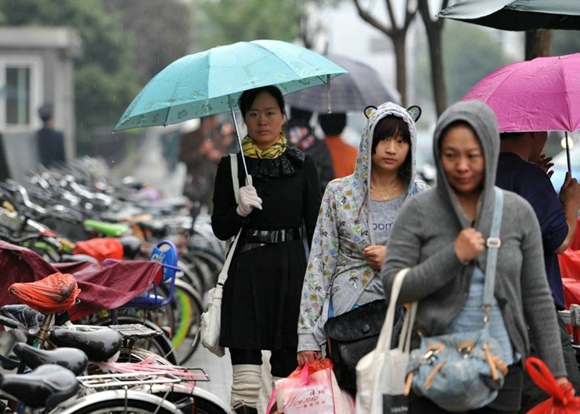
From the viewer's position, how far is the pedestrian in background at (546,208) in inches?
204

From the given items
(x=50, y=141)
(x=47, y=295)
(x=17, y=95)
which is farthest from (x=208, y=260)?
(x=17, y=95)

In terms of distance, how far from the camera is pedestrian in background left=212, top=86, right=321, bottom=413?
6016 mm

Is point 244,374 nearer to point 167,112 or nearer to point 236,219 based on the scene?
point 236,219

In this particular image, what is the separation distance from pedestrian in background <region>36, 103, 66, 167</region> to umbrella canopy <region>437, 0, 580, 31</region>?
46.2ft

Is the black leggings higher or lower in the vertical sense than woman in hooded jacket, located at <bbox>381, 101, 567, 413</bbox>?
lower

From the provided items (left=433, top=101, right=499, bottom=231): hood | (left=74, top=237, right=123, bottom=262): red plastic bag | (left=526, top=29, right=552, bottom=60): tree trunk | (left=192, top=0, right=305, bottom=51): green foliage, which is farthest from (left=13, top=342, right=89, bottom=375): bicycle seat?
(left=192, top=0, right=305, bottom=51): green foliage

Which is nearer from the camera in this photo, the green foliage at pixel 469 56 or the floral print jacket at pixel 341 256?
the floral print jacket at pixel 341 256

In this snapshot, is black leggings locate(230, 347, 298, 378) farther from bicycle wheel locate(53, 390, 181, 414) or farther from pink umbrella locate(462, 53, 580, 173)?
pink umbrella locate(462, 53, 580, 173)

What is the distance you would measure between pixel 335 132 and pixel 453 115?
6096 mm

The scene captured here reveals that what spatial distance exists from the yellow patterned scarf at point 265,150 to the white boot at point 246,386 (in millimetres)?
Result: 1039

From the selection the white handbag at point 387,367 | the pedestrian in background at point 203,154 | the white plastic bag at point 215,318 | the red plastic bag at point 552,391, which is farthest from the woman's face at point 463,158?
the pedestrian in background at point 203,154

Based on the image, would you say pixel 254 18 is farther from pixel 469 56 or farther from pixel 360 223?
pixel 469 56

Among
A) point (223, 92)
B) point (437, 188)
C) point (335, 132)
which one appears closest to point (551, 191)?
point (437, 188)

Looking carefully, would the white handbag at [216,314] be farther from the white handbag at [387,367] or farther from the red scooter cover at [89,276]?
the white handbag at [387,367]
